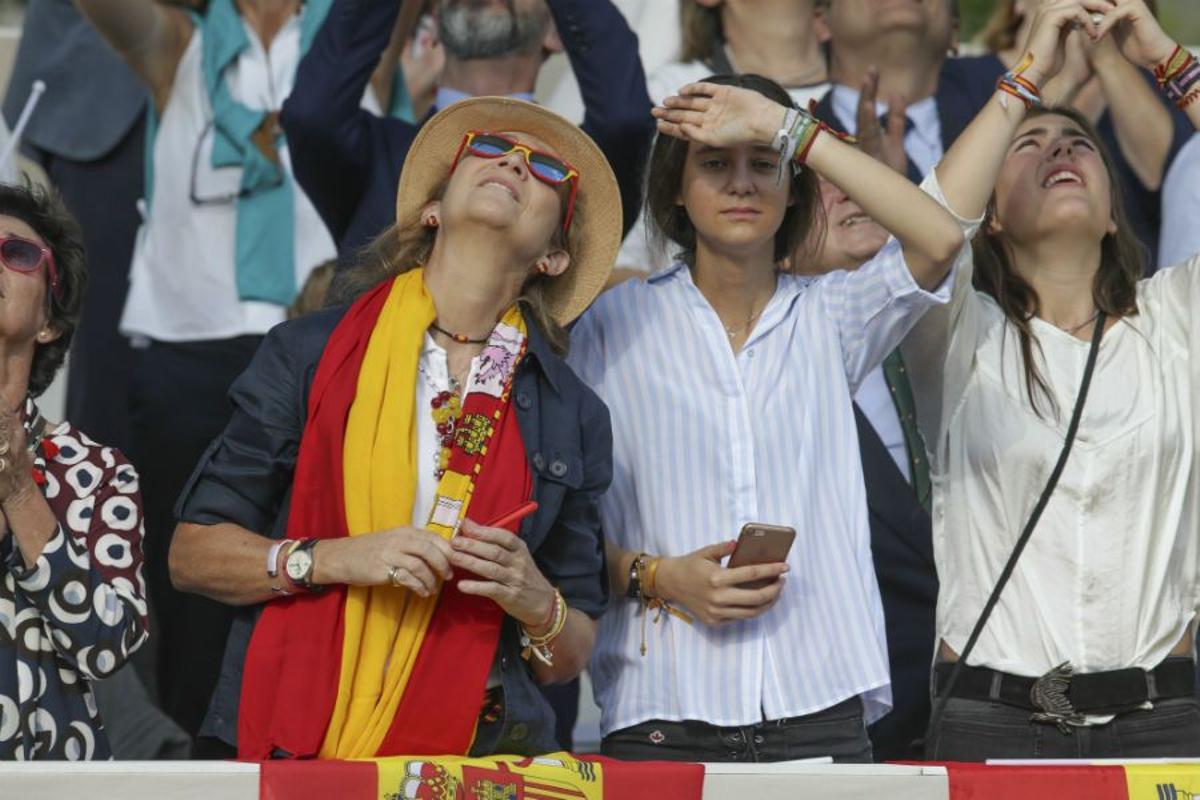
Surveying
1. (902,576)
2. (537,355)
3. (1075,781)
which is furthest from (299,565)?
(902,576)

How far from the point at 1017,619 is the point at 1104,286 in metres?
0.83

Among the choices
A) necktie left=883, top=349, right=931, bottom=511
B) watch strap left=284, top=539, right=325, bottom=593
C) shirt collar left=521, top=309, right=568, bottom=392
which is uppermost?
necktie left=883, top=349, right=931, bottom=511

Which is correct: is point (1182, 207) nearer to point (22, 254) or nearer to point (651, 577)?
point (651, 577)

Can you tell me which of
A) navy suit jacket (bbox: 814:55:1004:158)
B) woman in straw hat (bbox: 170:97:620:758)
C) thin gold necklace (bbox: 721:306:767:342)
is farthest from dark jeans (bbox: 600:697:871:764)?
navy suit jacket (bbox: 814:55:1004:158)

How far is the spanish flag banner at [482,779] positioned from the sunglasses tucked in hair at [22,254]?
1.11 metres

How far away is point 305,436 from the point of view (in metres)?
3.70

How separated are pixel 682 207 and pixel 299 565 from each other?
1.35 m

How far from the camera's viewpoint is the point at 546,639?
146 inches

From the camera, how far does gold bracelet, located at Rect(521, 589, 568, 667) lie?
3711mm

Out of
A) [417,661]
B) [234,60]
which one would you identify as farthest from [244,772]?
[234,60]

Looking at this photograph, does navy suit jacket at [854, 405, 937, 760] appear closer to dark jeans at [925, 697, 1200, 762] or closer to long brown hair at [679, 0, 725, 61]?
dark jeans at [925, 697, 1200, 762]

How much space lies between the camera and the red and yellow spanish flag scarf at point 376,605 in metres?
3.55

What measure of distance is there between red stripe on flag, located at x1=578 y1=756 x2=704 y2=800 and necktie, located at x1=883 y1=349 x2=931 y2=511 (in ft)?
5.15

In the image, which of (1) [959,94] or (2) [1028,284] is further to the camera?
(1) [959,94]
